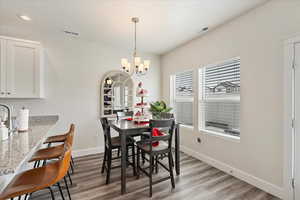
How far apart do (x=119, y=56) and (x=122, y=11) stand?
1.58 meters

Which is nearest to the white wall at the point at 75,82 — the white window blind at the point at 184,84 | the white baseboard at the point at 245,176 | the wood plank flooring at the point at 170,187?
the wood plank flooring at the point at 170,187

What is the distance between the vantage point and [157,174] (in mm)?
2449

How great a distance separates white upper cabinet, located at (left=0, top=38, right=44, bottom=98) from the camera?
97.5 inches

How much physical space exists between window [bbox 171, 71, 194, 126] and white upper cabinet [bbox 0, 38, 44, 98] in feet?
10.6

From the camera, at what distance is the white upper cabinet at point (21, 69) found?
8.13ft

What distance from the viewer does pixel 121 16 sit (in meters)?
2.36

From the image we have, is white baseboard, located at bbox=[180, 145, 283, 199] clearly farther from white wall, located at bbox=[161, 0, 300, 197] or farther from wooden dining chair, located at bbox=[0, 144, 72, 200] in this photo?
wooden dining chair, located at bbox=[0, 144, 72, 200]

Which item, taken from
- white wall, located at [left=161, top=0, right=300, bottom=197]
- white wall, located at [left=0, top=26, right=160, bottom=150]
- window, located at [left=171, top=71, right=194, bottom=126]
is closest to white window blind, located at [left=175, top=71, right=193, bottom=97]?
window, located at [left=171, top=71, right=194, bottom=126]

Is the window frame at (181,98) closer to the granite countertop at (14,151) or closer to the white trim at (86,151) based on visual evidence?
the white trim at (86,151)

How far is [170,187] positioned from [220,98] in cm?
187

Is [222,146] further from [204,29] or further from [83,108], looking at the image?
[83,108]

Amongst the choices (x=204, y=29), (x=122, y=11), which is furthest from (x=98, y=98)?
(x=204, y=29)

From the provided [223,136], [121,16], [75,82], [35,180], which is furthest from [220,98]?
[75,82]

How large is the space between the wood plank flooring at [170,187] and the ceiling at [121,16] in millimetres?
2763
